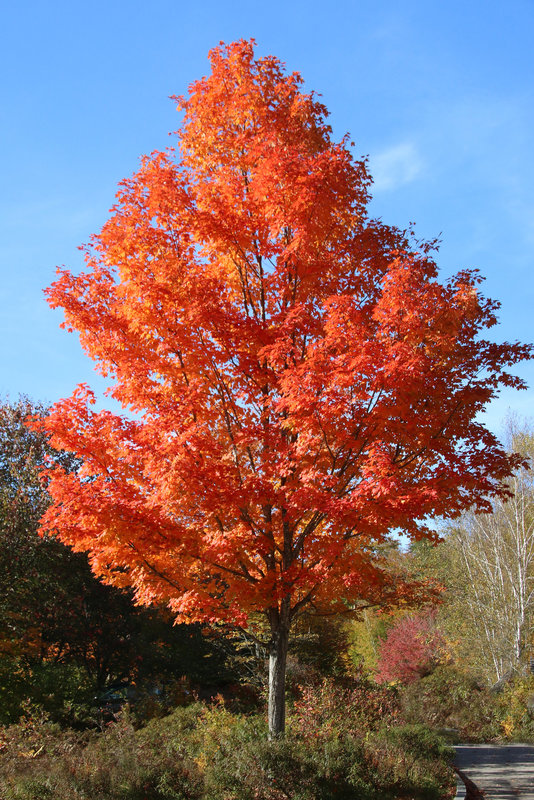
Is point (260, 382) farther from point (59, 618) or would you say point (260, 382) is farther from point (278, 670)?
point (59, 618)

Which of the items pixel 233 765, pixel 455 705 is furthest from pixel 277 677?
pixel 455 705

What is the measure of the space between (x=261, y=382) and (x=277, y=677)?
182 inches

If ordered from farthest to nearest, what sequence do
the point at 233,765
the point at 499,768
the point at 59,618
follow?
the point at 59,618, the point at 499,768, the point at 233,765

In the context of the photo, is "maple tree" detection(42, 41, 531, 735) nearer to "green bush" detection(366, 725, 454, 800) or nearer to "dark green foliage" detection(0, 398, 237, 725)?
"green bush" detection(366, 725, 454, 800)

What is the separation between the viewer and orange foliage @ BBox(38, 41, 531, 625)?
7516 mm

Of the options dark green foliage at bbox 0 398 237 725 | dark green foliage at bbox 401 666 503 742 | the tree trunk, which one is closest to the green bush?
the tree trunk

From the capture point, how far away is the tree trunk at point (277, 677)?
9.05 metres

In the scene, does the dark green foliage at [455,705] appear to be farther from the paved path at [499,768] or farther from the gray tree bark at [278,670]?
the gray tree bark at [278,670]

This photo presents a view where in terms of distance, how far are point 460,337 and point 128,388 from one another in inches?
201

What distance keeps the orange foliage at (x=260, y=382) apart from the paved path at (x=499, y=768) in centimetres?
416

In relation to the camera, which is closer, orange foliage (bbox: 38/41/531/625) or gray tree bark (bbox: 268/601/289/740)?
orange foliage (bbox: 38/41/531/625)

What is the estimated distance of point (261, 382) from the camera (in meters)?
9.00

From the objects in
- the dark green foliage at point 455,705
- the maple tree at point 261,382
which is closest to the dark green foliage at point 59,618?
the dark green foliage at point 455,705

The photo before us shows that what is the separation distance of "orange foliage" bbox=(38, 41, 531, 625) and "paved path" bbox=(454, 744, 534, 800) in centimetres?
416
